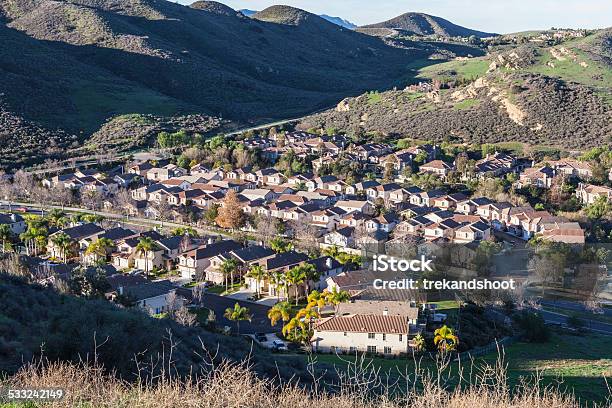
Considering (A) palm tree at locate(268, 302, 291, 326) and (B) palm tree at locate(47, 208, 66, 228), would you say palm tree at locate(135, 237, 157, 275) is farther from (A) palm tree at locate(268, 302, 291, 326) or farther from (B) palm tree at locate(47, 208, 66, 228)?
(A) palm tree at locate(268, 302, 291, 326)

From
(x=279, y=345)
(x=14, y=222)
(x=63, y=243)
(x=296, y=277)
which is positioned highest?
(x=14, y=222)

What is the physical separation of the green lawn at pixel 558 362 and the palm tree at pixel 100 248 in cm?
1551

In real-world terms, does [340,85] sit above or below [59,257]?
above

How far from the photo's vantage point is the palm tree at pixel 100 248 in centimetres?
3008

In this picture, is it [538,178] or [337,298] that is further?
[538,178]

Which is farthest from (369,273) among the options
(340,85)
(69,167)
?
(340,85)

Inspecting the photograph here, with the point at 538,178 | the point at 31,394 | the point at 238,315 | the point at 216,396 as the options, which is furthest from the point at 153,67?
the point at 216,396

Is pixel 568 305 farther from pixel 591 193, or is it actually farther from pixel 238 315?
pixel 591 193

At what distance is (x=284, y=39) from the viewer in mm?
132750

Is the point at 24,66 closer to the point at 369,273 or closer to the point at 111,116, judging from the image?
the point at 111,116

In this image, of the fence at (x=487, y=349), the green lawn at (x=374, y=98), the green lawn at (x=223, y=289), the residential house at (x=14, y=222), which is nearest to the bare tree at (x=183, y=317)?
the green lawn at (x=223, y=289)

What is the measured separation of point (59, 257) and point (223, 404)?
26916 millimetres

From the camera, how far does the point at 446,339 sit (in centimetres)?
1817

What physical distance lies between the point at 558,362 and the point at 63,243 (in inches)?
868
